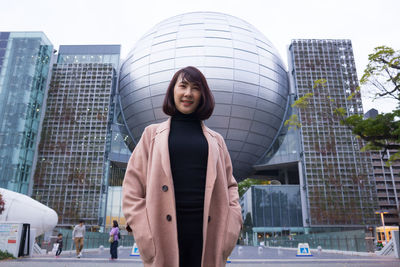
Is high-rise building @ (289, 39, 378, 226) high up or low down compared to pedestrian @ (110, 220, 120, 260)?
up

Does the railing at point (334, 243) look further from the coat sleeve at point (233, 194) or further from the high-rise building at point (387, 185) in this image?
the high-rise building at point (387, 185)

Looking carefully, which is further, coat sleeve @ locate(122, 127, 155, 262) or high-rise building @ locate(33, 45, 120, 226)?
high-rise building @ locate(33, 45, 120, 226)

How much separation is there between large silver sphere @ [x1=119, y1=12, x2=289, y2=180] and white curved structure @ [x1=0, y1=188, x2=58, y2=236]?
14362 mm

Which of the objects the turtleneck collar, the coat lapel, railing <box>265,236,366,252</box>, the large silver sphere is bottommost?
railing <box>265,236,366,252</box>

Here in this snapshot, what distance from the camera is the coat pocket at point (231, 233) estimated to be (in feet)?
6.43

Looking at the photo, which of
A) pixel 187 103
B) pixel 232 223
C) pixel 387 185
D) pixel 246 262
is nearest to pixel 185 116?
pixel 187 103

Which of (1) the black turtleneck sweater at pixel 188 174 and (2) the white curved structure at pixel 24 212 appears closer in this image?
(1) the black turtleneck sweater at pixel 188 174

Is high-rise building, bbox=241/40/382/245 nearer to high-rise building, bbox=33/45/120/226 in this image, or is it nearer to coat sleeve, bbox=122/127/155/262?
high-rise building, bbox=33/45/120/226

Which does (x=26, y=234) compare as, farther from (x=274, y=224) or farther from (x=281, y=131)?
(x=281, y=131)

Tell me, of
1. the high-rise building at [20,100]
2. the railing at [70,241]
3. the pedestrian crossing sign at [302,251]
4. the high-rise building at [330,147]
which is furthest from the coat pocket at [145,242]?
the high-rise building at [20,100]

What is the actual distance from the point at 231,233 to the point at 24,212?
14868mm

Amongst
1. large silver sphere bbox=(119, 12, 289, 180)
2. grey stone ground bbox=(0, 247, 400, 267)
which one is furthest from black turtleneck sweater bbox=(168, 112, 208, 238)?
large silver sphere bbox=(119, 12, 289, 180)

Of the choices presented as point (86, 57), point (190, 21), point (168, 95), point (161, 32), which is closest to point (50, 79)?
point (86, 57)

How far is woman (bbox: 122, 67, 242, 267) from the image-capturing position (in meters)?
1.88
